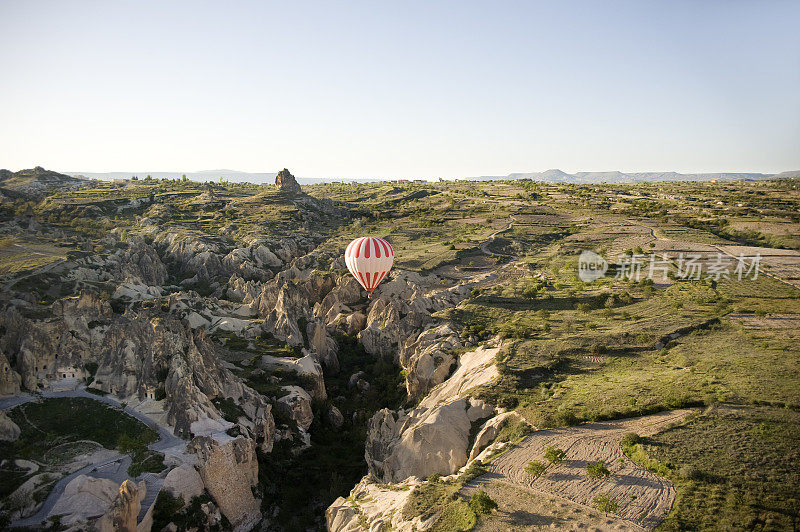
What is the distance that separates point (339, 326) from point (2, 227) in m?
64.3

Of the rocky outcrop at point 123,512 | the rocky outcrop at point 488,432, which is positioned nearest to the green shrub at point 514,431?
the rocky outcrop at point 488,432

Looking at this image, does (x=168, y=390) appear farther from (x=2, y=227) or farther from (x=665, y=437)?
(x=2, y=227)

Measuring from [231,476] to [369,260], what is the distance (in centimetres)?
3342

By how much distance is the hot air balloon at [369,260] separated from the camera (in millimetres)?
57969

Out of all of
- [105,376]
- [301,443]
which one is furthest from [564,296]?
[105,376]

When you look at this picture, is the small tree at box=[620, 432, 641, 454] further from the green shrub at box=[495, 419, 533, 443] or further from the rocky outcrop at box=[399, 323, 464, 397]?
the rocky outcrop at box=[399, 323, 464, 397]

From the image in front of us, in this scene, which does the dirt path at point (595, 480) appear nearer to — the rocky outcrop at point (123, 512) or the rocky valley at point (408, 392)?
the rocky valley at point (408, 392)

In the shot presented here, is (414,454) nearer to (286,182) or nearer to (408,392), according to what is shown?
(408,392)

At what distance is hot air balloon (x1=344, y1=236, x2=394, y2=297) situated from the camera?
190 ft

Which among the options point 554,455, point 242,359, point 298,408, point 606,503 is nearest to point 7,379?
point 242,359

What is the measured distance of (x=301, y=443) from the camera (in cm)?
3794

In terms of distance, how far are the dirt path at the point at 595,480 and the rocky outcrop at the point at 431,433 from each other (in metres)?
4.06

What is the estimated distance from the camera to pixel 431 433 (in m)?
28.4

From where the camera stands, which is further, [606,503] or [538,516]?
[538,516]
